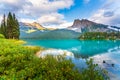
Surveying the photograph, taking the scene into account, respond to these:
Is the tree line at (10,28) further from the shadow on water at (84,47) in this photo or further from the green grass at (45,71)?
the green grass at (45,71)

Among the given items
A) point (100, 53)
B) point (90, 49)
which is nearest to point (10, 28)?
point (90, 49)

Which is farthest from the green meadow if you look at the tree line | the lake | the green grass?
the tree line

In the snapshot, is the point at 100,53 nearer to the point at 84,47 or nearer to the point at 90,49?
the point at 90,49

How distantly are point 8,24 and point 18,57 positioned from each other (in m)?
79.3

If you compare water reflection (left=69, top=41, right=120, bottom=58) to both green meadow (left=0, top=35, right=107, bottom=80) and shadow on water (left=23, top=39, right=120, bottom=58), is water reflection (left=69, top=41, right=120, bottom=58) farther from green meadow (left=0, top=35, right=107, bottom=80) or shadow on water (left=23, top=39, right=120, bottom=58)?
green meadow (left=0, top=35, right=107, bottom=80)

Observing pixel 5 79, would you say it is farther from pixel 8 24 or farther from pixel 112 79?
pixel 8 24

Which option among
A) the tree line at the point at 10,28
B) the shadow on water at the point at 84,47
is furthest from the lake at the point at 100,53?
the tree line at the point at 10,28

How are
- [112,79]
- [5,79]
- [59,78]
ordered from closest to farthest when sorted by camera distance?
[59,78], [5,79], [112,79]

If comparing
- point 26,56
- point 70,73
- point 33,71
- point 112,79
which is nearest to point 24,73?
point 33,71

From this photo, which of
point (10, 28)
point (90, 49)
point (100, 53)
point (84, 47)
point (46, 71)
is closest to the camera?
point (46, 71)

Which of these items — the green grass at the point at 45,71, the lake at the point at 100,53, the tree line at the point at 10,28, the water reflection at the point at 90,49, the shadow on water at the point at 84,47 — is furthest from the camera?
the tree line at the point at 10,28

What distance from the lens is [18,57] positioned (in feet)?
53.4

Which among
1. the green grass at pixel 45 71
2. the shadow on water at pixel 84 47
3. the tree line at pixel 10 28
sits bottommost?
the shadow on water at pixel 84 47

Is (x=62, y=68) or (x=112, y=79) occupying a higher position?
(x=62, y=68)
